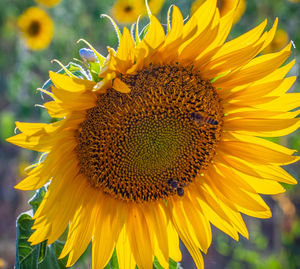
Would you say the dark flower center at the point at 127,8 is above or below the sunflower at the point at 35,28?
above

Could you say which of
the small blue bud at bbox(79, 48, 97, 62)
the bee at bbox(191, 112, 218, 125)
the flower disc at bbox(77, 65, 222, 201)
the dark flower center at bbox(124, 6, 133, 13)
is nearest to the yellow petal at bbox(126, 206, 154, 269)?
the flower disc at bbox(77, 65, 222, 201)

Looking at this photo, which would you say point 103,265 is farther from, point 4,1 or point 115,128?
point 4,1

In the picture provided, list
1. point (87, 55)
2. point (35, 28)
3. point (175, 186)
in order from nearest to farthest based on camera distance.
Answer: point (87, 55), point (175, 186), point (35, 28)

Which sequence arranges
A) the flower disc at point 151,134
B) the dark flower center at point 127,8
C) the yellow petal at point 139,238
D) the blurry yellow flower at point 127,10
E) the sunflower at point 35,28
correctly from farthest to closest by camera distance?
1. the sunflower at point 35,28
2. the dark flower center at point 127,8
3. the blurry yellow flower at point 127,10
4. the yellow petal at point 139,238
5. the flower disc at point 151,134

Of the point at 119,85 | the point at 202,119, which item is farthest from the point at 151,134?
the point at 119,85

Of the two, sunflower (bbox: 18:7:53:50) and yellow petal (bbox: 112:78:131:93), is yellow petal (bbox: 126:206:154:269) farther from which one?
sunflower (bbox: 18:7:53:50)

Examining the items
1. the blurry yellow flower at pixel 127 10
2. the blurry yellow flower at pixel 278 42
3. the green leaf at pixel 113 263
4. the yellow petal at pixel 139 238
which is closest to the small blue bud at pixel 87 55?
the yellow petal at pixel 139 238

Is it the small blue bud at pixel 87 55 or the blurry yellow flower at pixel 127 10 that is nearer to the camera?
the small blue bud at pixel 87 55

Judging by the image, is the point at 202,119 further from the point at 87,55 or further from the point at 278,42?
the point at 278,42

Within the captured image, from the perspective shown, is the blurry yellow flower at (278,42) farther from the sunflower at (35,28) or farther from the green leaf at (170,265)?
the green leaf at (170,265)
